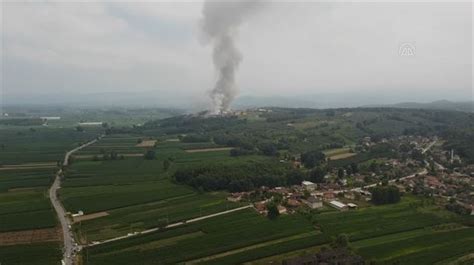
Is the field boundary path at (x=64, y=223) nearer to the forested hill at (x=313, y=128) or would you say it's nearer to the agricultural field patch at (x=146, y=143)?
the agricultural field patch at (x=146, y=143)

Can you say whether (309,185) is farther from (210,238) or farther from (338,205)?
(210,238)

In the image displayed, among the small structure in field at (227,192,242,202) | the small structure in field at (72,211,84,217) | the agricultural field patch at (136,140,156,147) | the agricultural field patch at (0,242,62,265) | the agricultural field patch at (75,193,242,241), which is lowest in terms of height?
the small structure in field at (227,192,242,202)

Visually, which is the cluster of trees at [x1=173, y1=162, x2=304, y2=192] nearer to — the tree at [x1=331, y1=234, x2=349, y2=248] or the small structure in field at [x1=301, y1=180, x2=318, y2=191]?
the small structure in field at [x1=301, y1=180, x2=318, y2=191]

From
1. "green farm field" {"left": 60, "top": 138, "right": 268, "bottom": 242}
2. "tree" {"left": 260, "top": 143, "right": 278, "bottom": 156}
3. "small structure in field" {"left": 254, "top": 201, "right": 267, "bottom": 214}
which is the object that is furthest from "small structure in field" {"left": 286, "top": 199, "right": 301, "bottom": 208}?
"tree" {"left": 260, "top": 143, "right": 278, "bottom": 156}

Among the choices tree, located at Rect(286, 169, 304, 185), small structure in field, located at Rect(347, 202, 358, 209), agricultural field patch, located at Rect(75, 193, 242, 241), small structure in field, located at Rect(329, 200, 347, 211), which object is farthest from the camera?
tree, located at Rect(286, 169, 304, 185)

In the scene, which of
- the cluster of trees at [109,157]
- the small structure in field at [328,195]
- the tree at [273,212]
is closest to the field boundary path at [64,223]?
the cluster of trees at [109,157]

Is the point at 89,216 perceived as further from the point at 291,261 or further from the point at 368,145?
the point at 368,145

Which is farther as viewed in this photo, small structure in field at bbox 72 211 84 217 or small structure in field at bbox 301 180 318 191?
small structure in field at bbox 301 180 318 191
